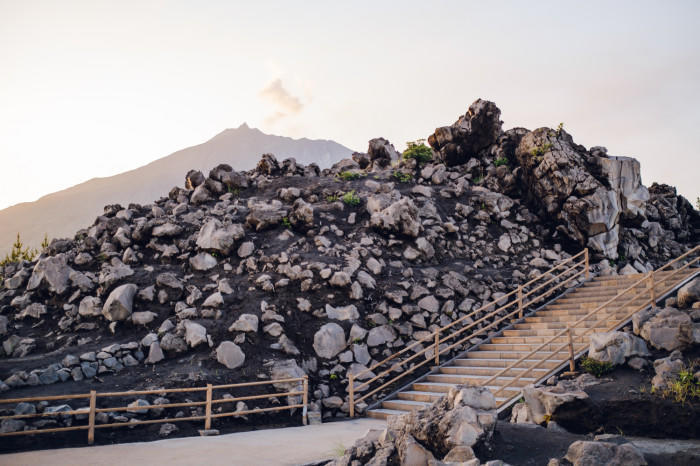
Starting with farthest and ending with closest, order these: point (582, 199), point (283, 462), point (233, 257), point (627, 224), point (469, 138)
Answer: point (469, 138) → point (627, 224) → point (582, 199) → point (233, 257) → point (283, 462)

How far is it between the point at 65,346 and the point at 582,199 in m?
19.5

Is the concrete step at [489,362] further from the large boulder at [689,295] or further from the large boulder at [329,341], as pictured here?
the large boulder at [329,341]

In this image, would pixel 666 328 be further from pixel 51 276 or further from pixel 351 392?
pixel 51 276

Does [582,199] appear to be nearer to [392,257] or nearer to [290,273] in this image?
[392,257]

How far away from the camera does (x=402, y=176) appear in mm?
21984

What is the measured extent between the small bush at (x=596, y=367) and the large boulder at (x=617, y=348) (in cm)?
8

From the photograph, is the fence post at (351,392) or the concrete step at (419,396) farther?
the fence post at (351,392)

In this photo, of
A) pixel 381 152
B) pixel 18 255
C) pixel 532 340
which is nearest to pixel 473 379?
pixel 532 340

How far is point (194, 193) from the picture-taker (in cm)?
1978

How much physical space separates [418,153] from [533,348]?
13.4 metres

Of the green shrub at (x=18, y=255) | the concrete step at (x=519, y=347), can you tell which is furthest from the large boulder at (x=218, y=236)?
the concrete step at (x=519, y=347)

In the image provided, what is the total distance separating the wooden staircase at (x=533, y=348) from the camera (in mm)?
10852

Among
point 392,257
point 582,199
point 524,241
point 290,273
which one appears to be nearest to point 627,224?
point 582,199


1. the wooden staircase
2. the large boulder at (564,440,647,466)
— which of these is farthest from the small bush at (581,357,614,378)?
the large boulder at (564,440,647,466)
